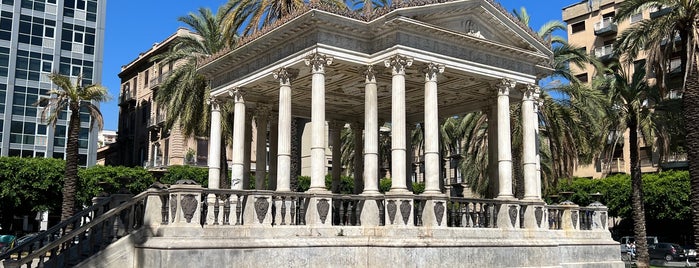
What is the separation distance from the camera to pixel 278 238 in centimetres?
1873

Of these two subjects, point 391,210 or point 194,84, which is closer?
point 391,210

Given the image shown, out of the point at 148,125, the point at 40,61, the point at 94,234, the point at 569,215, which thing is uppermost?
the point at 40,61

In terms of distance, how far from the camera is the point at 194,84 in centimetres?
3234

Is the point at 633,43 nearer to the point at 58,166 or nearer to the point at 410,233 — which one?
the point at 410,233

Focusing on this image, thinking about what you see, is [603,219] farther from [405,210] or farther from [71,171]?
[71,171]

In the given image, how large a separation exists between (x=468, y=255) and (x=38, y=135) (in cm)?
5425

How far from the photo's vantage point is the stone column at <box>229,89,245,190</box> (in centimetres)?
2502

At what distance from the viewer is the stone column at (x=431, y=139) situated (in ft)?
68.3

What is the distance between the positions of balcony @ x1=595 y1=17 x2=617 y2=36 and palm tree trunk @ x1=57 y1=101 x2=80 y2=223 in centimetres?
5220

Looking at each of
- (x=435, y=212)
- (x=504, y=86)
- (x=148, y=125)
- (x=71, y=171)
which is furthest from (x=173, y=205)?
(x=148, y=125)

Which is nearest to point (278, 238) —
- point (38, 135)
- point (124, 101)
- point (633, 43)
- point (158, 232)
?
point (158, 232)

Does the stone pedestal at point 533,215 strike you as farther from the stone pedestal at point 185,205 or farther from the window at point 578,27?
the window at point 578,27

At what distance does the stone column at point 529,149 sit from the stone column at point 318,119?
7.65 metres

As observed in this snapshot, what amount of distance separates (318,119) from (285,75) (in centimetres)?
234
